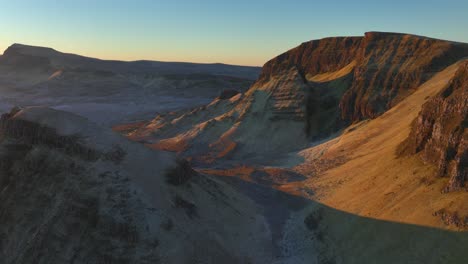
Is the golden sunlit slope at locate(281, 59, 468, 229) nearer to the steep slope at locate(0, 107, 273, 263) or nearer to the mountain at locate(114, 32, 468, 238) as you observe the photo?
the mountain at locate(114, 32, 468, 238)

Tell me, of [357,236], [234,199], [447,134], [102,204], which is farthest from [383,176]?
[102,204]

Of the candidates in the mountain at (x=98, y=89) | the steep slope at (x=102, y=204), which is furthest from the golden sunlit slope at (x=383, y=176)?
the mountain at (x=98, y=89)

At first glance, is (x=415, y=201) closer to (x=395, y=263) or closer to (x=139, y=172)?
(x=395, y=263)

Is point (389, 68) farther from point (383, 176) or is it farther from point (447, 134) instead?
point (447, 134)

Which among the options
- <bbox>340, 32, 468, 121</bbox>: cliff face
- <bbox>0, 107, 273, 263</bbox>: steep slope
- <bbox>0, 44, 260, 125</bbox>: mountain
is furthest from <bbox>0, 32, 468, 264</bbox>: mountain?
<bbox>0, 44, 260, 125</bbox>: mountain

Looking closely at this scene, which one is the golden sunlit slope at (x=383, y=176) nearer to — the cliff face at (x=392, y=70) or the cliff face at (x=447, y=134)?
the cliff face at (x=447, y=134)
